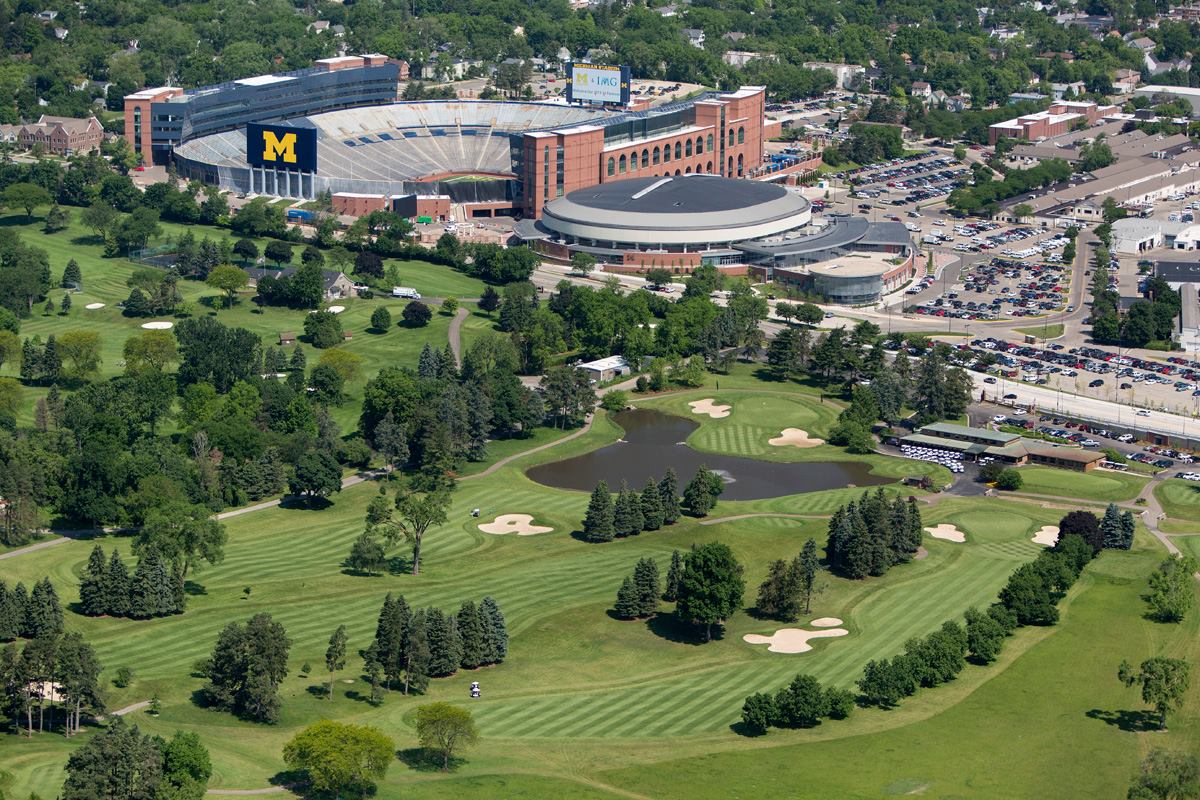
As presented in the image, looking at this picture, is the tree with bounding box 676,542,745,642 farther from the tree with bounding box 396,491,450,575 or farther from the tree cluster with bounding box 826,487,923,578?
the tree with bounding box 396,491,450,575

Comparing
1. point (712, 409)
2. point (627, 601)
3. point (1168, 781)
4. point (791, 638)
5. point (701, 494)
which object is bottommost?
point (791, 638)

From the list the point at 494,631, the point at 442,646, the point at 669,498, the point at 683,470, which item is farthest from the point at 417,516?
the point at 683,470

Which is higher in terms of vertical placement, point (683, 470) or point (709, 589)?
point (709, 589)

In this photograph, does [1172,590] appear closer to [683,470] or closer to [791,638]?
[791,638]

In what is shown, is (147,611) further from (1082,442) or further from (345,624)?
(1082,442)

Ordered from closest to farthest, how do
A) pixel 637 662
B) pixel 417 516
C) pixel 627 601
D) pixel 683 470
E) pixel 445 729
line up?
pixel 445 729
pixel 637 662
pixel 627 601
pixel 417 516
pixel 683 470

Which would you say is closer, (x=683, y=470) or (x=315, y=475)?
(x=315, y=475)

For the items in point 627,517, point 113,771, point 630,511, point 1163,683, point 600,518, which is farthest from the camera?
point 630,511

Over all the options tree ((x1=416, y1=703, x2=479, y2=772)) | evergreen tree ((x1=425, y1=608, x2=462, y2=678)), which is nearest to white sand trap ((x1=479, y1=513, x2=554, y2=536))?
evergreen tree ((x1=425, y1=608, x2=462, y2=678))
